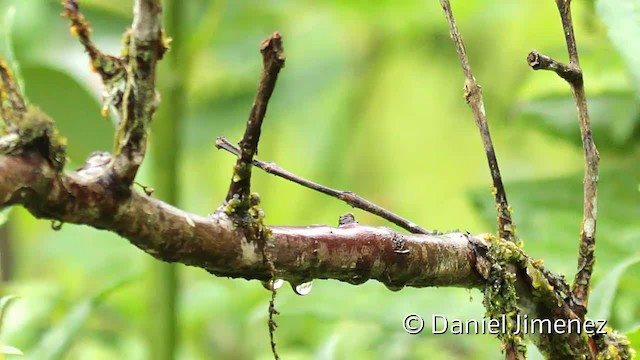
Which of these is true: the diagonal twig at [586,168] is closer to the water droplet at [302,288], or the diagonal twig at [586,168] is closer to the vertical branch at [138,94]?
the water droplet at [302,288]

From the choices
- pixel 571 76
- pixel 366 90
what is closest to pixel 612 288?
pixel 571 76

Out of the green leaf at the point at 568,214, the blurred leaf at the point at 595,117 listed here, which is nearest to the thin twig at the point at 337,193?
the green leaf at the point at 568,214

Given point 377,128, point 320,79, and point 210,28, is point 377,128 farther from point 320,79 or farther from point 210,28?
point 210,28

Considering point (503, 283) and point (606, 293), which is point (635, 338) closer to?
point (606, 293)

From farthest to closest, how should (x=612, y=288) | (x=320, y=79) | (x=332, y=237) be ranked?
(x=320, y=79) < (x=612, y=288) < (x=332, y=237)

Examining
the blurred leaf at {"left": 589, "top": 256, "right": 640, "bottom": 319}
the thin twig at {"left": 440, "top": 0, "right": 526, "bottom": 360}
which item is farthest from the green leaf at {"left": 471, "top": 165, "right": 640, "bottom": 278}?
the thin twig at {"left": 440, "top": 0, "right": 526, "bottom": 360}

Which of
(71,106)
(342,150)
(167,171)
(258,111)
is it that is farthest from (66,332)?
(342,150)
